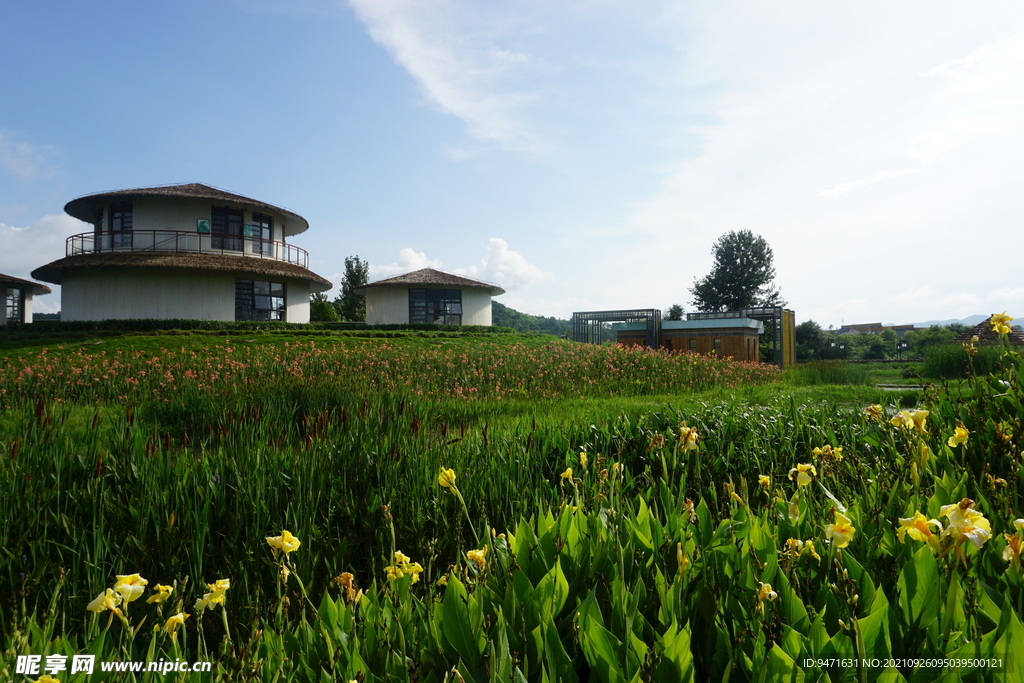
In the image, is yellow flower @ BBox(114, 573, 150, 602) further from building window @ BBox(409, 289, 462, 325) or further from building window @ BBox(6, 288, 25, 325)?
building window @ BBox(6, 288, 25, 325)

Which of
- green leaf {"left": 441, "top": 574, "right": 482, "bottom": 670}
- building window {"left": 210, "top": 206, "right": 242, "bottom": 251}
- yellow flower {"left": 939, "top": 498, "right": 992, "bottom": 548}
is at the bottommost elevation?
green leaf {"left": 441, "top": 574, "right": 482, "bottom": 670}

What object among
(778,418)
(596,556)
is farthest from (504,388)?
(596,556)

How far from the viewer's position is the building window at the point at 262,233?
30016mm

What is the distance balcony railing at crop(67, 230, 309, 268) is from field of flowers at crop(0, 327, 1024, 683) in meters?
24.6

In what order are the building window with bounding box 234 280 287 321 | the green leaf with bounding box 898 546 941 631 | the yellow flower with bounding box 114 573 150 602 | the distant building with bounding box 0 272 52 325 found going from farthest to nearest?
the distant building with bounding box 0 272 52 325 → the building window with bounding box 234 280 287 321 → the green leaf with bounding box 898 546 941 631 → the yellow flower with bounding box 114 573 150 602

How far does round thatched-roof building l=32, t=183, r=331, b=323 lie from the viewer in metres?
26.0

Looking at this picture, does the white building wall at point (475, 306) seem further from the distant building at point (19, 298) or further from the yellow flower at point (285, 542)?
the yellow flower at point (285, 542)

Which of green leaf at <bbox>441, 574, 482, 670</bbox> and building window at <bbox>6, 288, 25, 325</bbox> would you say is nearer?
green leaf at <bbox>441, 574, 482, 670</bbox>

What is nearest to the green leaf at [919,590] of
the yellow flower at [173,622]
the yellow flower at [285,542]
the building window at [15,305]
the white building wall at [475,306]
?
the yellow flower at [285,542]

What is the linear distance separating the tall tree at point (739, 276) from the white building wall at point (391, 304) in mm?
30266

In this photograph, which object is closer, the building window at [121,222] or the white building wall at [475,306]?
the building window at [121,222]

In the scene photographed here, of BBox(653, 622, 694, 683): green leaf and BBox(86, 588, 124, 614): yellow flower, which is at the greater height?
BBox(86, 588, 124, 614): yellow flower

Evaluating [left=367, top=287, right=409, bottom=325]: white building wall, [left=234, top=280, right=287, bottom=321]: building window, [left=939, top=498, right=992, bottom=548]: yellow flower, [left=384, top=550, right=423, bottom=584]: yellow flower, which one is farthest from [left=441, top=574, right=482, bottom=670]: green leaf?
[left=367, top=287, right=409, bottom=325]: white building wall

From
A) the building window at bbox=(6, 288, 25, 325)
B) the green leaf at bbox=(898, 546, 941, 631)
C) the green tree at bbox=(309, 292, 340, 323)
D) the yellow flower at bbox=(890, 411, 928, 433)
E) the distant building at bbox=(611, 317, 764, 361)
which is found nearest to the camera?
the green leaf at bbox=(898, 546, 941, 631)
